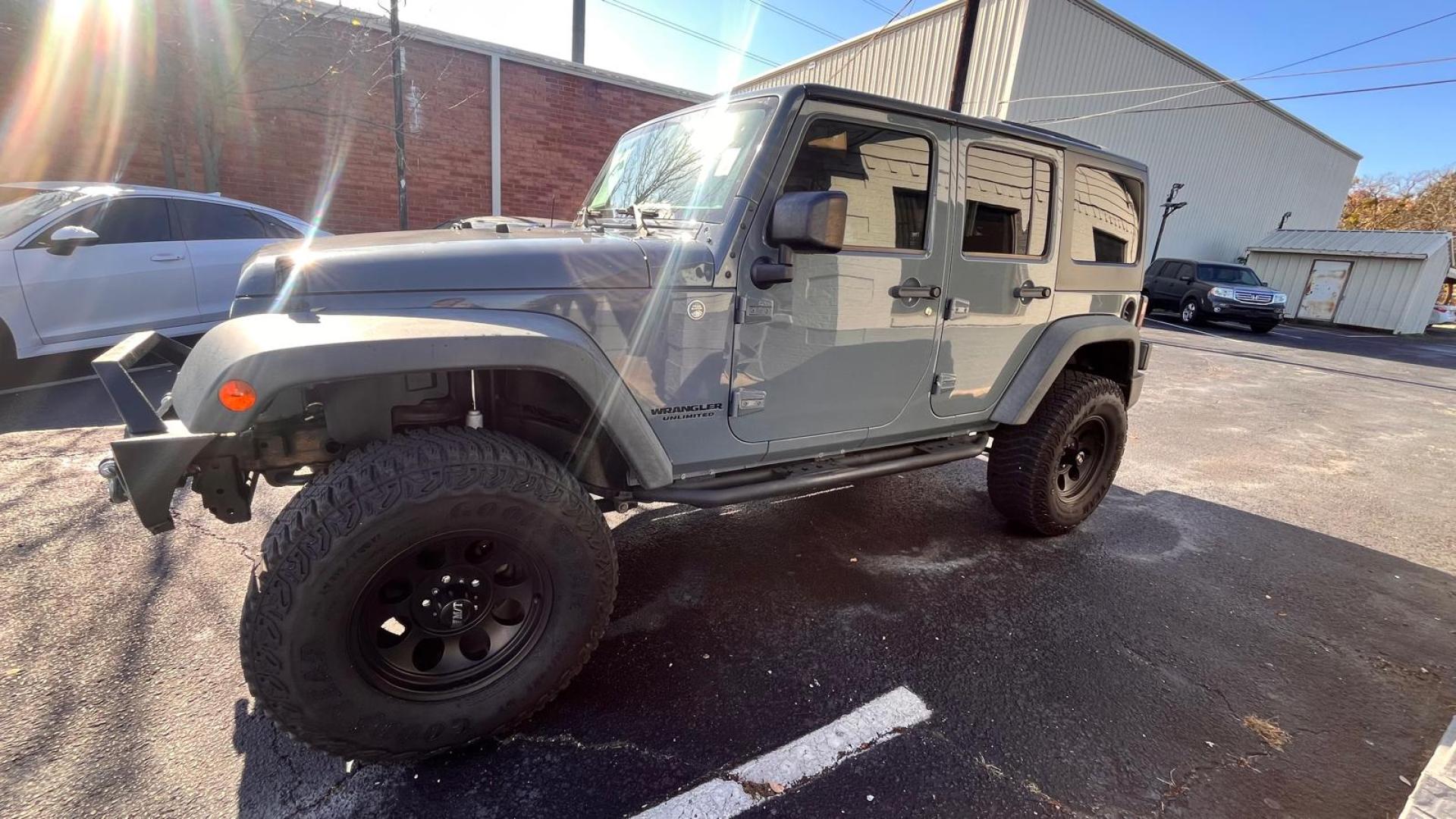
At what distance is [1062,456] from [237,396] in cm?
376

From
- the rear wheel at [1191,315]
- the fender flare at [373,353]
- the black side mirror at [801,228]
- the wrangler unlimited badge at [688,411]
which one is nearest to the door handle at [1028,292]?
the black side mirror at [801,228]

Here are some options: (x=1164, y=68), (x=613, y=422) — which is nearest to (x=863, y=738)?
(x=613, y=422)

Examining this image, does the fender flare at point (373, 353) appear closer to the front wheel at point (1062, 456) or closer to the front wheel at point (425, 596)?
the front wheel at point (425, 596)

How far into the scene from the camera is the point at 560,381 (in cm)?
215

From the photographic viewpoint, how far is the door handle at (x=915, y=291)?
2.62 metres

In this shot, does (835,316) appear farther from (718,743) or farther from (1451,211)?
(1451,211)

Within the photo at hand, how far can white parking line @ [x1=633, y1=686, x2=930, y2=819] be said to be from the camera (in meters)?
1.77

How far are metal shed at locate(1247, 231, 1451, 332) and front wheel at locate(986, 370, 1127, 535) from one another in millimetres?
28337

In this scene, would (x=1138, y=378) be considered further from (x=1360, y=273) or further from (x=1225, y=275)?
(x=1360, y=273)

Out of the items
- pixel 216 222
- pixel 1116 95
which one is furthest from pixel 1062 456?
pixel 1116 95

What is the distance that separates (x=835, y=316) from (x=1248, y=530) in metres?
3.62

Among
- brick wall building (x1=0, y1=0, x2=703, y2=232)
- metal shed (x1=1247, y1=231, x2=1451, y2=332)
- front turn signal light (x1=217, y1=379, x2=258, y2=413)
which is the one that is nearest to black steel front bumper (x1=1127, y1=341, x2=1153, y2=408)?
front turn signal light (x1=217, y1=379, x2=258, y2=413)

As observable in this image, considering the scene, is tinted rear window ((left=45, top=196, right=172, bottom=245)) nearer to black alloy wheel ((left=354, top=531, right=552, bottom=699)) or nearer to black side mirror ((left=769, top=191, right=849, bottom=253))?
black alloy wheel ((left=354, top=531, right=552, bottom=699))

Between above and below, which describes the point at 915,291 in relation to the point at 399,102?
below
